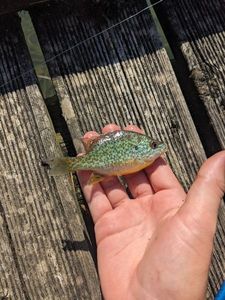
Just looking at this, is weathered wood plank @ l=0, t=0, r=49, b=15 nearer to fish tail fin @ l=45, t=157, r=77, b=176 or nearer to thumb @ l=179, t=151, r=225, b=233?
fish tail fin @ l=45, t=157, r=77, b=176

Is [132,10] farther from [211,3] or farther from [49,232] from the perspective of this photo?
[49,232]

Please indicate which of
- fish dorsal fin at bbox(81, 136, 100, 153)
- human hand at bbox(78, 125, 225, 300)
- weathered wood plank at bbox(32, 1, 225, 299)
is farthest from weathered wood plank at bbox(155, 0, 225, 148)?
fish dorsal fin at bbox(81, 136, 100, 153)

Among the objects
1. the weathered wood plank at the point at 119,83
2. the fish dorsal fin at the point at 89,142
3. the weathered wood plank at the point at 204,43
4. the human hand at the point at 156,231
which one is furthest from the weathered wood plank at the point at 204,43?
the fish dorsal fin at the point at 89,142

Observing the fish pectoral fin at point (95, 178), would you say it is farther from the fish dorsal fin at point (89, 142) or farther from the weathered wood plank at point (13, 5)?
the weathered wood plank at point (13, 5)

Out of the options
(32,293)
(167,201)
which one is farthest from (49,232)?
(167,201)

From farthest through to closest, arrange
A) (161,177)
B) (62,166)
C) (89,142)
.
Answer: (89,142)
(62,166)
(161,177)

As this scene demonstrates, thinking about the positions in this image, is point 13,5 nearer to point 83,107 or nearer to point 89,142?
point 83,107

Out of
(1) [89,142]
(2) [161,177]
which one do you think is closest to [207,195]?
(2) [161,177]
